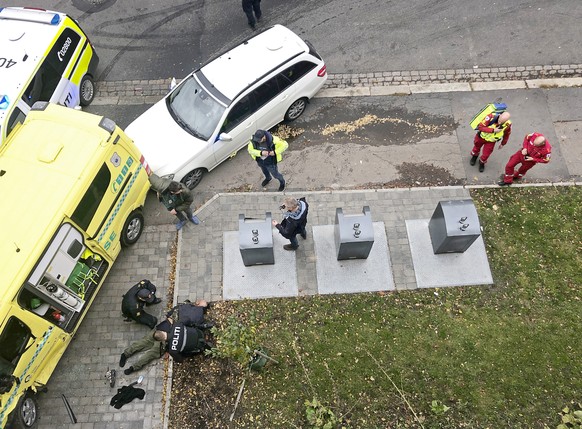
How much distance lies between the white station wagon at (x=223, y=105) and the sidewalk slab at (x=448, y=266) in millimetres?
4052

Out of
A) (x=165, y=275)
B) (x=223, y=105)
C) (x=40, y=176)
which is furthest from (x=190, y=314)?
(x=223, y=105)

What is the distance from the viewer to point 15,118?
8.65 m

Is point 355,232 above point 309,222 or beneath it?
above

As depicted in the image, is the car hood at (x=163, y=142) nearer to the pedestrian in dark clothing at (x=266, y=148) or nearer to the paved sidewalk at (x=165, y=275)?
the paved sidewalk at (x=165, y=275)

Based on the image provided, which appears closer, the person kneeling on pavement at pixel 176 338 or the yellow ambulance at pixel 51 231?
the yellow ambulance at pixel 51 231

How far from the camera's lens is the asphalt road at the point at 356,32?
10.7 meters

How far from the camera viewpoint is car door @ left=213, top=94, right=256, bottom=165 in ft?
28.7

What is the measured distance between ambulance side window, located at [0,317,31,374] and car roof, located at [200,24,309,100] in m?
5.32

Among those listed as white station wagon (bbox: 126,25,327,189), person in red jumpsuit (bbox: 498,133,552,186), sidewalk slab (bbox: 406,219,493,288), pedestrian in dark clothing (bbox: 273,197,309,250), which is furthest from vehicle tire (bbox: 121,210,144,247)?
person in red jumpsuit (bbox: 498,133,552,186)

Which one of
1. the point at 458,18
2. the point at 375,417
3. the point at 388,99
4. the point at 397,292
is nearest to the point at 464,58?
the point at 458,18

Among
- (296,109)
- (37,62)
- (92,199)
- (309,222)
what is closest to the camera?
(92,199)

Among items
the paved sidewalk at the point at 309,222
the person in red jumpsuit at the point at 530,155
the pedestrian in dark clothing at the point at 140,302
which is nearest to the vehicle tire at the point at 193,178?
the paved sidewalk at the point at 309,222

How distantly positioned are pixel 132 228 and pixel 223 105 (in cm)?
297

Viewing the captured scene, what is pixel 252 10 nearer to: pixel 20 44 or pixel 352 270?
pixel 20 44
